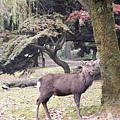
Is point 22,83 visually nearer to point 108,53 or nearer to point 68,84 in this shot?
point 68,84

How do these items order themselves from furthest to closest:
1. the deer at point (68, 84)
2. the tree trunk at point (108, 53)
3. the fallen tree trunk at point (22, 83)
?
1. the fallen tree trunk at point (22, 83)
2. the deer at point (68, 84)
3. the tree trunk at point (108, 53)

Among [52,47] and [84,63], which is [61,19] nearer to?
[52,47]

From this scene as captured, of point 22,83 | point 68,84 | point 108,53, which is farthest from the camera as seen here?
point 22,83

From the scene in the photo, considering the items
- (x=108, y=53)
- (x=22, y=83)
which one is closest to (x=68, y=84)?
(x=108, y=53)

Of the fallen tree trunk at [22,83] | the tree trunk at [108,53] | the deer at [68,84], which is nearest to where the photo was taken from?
the tree trunk at [108,53]

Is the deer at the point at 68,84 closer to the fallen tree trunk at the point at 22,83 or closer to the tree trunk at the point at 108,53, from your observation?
the tree trunk at the point at 108,53

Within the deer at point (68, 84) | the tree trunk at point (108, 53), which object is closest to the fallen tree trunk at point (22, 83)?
the deer at point (68, 84)

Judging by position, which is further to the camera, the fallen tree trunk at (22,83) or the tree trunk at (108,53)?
the fallen tree trunk at (22,83)

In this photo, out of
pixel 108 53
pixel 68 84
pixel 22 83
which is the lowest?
pixel 22 83

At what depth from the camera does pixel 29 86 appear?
1387 centimetres

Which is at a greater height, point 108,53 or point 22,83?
point 108,53

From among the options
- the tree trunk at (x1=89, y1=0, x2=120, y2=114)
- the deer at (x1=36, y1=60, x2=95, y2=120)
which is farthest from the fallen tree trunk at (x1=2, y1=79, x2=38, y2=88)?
the tree trunk at (x1=89, y1=0, x2=120, y2=114)

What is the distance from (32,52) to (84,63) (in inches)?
338

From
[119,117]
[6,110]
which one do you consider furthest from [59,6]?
[119,117]
